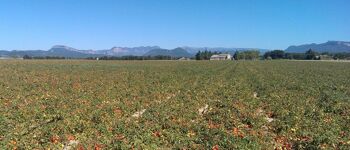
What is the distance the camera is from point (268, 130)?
13.5 meters

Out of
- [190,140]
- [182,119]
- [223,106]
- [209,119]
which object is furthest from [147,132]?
[223,106]

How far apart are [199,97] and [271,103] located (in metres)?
3.90

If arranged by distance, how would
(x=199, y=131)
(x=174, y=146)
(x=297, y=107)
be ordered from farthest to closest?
(x=297, y=107) → (x=199, y=131) → (x=174, y=146)

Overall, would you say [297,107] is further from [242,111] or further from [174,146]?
[174,146]

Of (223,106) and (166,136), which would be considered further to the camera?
(223,106)

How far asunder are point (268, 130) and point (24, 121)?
8142 millimetres

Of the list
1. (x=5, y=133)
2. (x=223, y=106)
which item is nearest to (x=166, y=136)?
(x=5, y=133)

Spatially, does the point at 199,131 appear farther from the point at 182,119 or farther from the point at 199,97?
the point at 199,97

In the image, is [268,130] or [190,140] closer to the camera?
[190,140]

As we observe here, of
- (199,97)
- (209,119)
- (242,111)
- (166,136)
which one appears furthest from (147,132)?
(199,97)

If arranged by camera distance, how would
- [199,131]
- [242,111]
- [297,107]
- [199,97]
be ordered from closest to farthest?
[199,131]
[242,111]
[297,107]
[199,97]

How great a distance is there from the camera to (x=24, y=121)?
1398 cm

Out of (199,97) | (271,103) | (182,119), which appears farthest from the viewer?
(199,97)

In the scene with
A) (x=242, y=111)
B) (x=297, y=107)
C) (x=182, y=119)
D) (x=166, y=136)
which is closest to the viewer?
(x=166, y=136)
